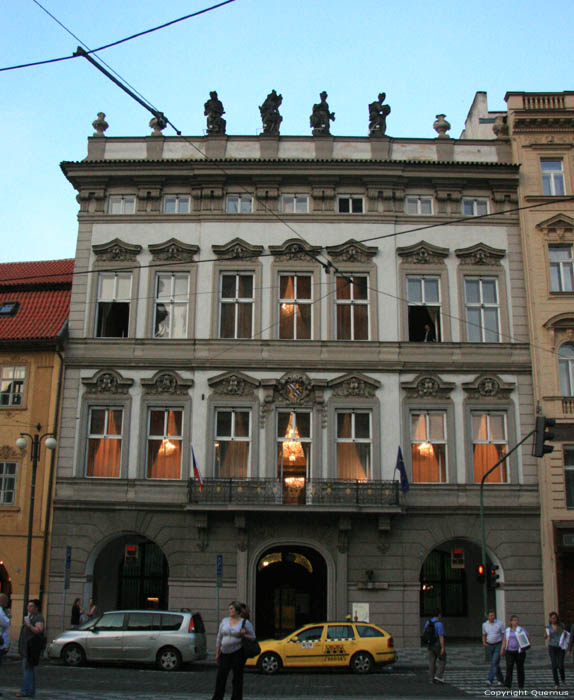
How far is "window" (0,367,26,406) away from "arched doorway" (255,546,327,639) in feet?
35.6

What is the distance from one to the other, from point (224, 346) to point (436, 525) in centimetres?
970

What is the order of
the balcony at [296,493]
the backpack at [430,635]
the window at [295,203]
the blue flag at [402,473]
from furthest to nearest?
the window at [295,203], the balcony at [296,493], the blue flag at [402,473], the backpack at [430,635]

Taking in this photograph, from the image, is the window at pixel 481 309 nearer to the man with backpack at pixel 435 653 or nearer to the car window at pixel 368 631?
the car window at pixel 368 631

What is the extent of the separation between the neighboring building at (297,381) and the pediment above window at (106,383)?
85 millimetres

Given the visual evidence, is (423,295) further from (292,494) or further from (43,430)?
(43,430)

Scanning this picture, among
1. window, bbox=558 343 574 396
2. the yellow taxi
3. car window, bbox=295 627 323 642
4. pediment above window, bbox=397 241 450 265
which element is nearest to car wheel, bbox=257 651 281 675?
the yellow taxi

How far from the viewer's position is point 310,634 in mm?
20922

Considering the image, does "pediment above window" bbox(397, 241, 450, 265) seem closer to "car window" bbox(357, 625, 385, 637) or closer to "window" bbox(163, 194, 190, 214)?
"window" bbox(163, 194, 190, 214)

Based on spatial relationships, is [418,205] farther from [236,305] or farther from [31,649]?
[31,649]

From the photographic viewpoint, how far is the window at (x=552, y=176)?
3031 cm

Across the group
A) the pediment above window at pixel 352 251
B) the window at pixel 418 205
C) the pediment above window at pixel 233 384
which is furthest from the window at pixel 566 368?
the pediment above window at pixel 233 384

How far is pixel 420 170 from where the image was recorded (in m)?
30.2

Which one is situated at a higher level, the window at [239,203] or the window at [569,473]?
the window at [239,203]

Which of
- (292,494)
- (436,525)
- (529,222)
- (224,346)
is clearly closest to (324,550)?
(292,494)
